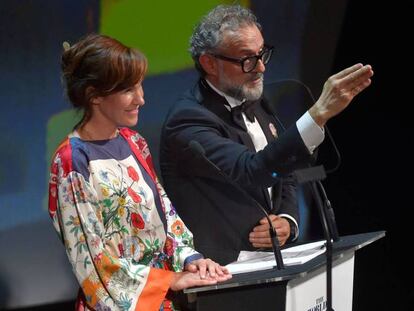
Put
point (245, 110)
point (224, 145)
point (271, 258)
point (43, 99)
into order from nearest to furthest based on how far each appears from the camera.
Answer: point (271, 258), point (224, 145), point (245, 110), point (43, 99)

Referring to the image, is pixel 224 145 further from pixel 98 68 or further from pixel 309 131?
pixel 98 68

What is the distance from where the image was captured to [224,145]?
104 inches

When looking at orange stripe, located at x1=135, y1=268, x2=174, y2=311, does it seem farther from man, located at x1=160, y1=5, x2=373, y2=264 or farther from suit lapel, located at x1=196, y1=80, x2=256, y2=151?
suit lapel, located at x1=196, y1=80, x2=256, y2=151

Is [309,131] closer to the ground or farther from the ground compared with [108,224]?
farther from the ground

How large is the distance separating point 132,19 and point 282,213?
100 centimetres

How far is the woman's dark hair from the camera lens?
7.25 ft

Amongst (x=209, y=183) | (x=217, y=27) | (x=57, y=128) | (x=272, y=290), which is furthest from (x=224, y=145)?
(x=57, y=128)

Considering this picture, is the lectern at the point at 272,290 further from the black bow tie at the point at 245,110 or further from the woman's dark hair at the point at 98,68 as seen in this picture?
the black bow tie at the point at 245,110

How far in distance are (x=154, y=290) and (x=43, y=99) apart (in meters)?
1.20

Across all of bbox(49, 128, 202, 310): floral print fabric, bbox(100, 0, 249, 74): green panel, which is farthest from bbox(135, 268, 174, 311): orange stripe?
bbox(100, 0, 249, 74): green panel

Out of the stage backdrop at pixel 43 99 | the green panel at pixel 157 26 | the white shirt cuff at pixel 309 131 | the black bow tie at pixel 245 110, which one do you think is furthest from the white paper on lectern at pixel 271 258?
the green panel at pixel 157 26

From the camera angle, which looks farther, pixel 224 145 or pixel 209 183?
pixel 209 183

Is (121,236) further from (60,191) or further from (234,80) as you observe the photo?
(234,80)

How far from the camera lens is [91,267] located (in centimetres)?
214
